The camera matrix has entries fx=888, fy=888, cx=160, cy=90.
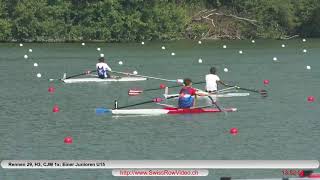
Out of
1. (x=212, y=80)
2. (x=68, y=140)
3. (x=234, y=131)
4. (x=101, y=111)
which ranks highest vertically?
(x=212, y=80)

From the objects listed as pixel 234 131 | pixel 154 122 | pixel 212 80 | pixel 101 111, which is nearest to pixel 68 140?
pixel 154 122

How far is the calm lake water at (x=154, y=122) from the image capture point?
68.2 ft

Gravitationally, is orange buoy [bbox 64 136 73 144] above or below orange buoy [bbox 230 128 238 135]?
below

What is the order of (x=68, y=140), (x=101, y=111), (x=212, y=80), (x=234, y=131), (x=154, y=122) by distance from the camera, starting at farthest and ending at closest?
(x=212, y=80), (x=101, y=111), (x=154, y=122), (x=234, y=131), (x=68, y=140)

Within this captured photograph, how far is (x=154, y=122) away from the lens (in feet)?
85.7

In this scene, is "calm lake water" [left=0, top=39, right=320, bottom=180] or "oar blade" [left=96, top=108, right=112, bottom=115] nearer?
"calm lake water" [left=0, top=39, right=320, bottom=180]

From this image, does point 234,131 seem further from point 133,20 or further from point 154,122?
point 133,20

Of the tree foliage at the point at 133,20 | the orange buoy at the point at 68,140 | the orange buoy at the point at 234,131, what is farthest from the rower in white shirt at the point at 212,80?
the tree foliage at the point at 133,20

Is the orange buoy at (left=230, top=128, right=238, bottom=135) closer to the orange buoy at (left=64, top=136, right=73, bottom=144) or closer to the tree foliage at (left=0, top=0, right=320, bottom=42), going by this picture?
the orange buoy at (left=64, top=136, right=73, bottom=144)

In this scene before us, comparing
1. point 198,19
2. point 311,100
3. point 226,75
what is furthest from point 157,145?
point 198,19

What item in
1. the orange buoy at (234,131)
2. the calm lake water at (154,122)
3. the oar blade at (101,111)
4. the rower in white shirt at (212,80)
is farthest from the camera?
the rower in white shirt at (212,80)

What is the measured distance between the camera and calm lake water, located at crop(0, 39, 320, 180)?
68.2 ft

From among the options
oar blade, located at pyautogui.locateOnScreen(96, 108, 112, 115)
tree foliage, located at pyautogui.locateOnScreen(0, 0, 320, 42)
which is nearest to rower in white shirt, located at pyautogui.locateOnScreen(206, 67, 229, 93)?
oar blade, located at pyautogui.locateOnScreen(96, 108, 112, 115)

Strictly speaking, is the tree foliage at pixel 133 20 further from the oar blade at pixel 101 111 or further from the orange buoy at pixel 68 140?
the orange buoy at pixel 68 140
